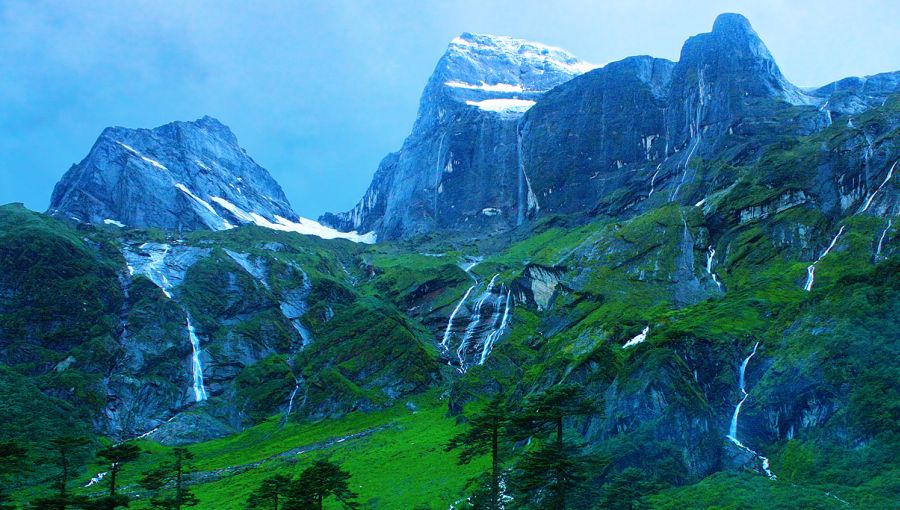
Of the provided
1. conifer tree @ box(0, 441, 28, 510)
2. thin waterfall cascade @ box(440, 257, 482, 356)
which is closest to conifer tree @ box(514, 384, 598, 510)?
conifer tree @ box(0, 441, 28, 510)

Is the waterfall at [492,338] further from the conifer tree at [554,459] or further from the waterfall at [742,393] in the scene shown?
the conifer tree at [554,459]

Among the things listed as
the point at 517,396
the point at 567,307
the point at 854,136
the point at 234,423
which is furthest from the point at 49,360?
the point at 854,136

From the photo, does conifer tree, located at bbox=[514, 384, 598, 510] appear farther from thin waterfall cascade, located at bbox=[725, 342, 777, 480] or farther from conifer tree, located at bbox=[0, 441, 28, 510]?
conifer tree, located at bbox=[0, 441, 28, 510]

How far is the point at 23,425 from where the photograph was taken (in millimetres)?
85000

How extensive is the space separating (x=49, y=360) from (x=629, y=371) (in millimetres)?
92700

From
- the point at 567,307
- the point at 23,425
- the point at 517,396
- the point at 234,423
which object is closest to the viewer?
the point at 517,396

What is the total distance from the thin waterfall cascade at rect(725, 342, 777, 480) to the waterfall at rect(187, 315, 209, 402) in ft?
280

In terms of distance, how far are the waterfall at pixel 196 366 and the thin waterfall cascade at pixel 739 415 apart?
85277mm

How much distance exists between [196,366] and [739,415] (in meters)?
92.2

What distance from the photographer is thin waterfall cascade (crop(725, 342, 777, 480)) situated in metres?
47.6

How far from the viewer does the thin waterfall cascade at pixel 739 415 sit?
47594 mm

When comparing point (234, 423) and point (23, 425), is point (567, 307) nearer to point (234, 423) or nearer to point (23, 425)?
point (234, 423)

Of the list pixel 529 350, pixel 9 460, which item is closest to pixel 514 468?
pixel 9 460

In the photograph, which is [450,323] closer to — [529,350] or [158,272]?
[529,350]
